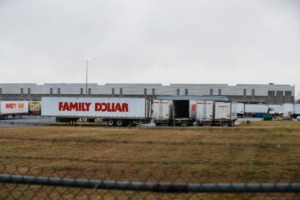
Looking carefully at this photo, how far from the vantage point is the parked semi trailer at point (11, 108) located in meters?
59.1

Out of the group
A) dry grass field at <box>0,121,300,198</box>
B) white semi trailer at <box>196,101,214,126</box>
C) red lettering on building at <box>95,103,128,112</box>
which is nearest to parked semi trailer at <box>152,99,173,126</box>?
red lettering on building at <box>95,103,128,112</box>

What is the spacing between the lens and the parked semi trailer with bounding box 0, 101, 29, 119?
59116 millimetres

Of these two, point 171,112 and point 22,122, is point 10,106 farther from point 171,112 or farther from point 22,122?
point 171,112

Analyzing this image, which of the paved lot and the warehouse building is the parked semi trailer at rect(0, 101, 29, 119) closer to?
the paved lot

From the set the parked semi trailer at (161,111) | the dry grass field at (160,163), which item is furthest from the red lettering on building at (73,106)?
the dry grass field at (160,163)

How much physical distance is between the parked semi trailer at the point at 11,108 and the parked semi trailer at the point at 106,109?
63.6 feet

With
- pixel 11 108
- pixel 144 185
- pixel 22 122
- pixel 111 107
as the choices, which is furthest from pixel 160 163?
pixel 11 108

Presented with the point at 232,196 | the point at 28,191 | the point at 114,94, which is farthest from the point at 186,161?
the point at 114,94

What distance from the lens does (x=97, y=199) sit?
8727 mm

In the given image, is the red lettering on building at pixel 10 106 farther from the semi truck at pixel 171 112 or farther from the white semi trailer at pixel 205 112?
the white semi trailer at pixel 205 112

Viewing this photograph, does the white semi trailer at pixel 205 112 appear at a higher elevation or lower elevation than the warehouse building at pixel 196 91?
lower

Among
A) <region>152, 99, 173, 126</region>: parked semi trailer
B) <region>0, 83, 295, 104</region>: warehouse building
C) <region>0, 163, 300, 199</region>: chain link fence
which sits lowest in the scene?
<region>0, 163, 300, 199</region>: chain link fence

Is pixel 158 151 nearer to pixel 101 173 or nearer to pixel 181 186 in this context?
pixel 101 173

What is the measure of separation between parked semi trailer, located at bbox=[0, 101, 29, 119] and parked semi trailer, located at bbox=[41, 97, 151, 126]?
763 inches
